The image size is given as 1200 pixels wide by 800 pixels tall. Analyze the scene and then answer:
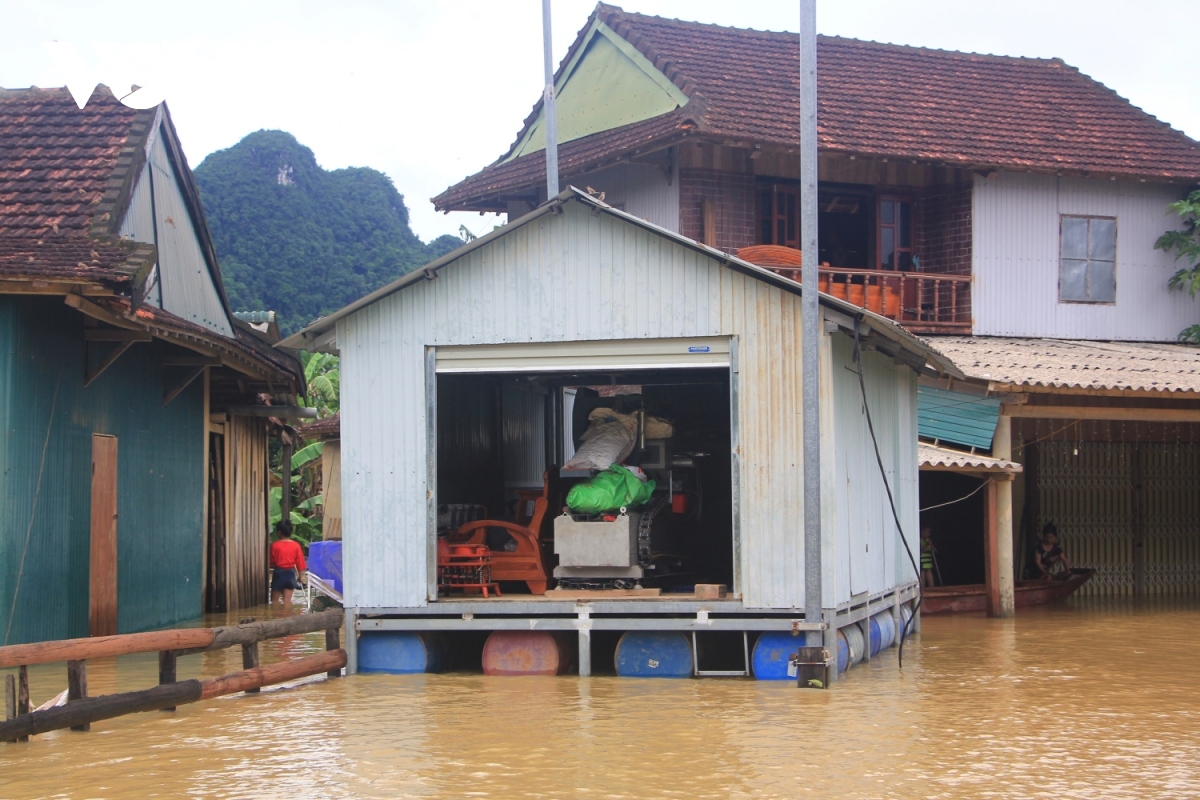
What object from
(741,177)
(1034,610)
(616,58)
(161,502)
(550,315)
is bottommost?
(1034,610)

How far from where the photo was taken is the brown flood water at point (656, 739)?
8516 mm

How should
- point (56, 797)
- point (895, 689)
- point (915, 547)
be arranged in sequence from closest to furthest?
point (56, 797) < point (895, 689) < point (915, 547)

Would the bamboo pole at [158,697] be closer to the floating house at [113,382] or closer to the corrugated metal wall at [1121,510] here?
the floating house at [113,382]

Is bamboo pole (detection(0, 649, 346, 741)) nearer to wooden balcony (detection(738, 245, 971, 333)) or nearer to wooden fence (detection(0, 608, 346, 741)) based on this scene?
wooden fence (detection(0, 608, 346, 741))

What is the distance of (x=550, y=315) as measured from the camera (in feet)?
43.3

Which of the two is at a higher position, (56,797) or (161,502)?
(161,502)

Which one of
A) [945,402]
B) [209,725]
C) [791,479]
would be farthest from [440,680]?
[945,402]

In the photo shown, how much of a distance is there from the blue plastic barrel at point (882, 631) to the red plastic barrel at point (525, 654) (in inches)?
131

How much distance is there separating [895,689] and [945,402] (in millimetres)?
7880

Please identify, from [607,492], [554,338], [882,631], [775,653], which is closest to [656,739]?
[775,653]

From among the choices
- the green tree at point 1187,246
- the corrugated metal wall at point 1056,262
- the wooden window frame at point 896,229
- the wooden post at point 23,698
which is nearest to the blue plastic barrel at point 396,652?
the wooden post at point 23,698

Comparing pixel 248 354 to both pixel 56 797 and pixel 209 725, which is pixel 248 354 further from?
pixel 56 797

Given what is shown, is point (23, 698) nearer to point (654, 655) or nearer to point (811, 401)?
point (654, 655)

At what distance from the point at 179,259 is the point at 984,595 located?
37.9 ft
